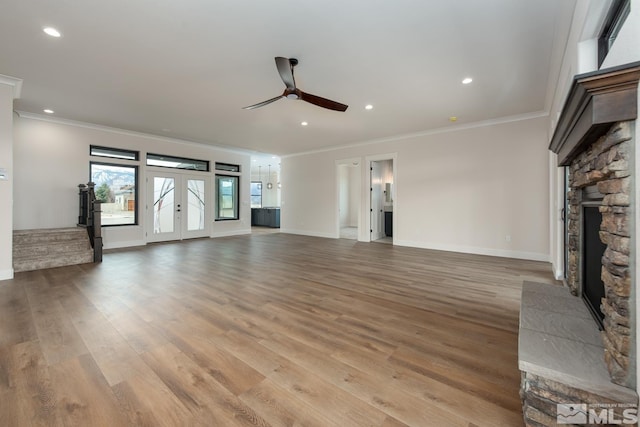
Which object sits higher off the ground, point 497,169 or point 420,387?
point 497,169

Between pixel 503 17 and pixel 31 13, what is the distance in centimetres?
446

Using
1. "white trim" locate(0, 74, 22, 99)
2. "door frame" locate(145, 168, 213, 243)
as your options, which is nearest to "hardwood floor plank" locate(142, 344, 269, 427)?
"white trim" locate(0, 74, 22, 99)

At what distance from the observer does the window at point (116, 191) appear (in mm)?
6426

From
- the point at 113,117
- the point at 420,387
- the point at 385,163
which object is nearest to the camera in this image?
the point at 420,387

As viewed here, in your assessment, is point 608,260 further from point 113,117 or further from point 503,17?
point 113,117

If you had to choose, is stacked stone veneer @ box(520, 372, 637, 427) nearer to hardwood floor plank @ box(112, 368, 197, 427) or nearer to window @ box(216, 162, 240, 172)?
hardwood floor plank @ box(112, 368, 197, 427)

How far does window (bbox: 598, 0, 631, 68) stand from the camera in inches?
66.4

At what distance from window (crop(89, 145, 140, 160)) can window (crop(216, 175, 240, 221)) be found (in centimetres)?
236

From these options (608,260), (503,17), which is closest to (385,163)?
(503,17)

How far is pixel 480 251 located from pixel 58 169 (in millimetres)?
9265

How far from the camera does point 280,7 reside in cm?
→ 243

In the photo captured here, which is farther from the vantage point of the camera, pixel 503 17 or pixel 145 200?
pixel 145 200

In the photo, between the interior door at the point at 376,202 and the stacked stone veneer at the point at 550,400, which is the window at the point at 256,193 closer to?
the interior door at the point at 376,202

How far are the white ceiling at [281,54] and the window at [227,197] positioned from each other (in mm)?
3573
